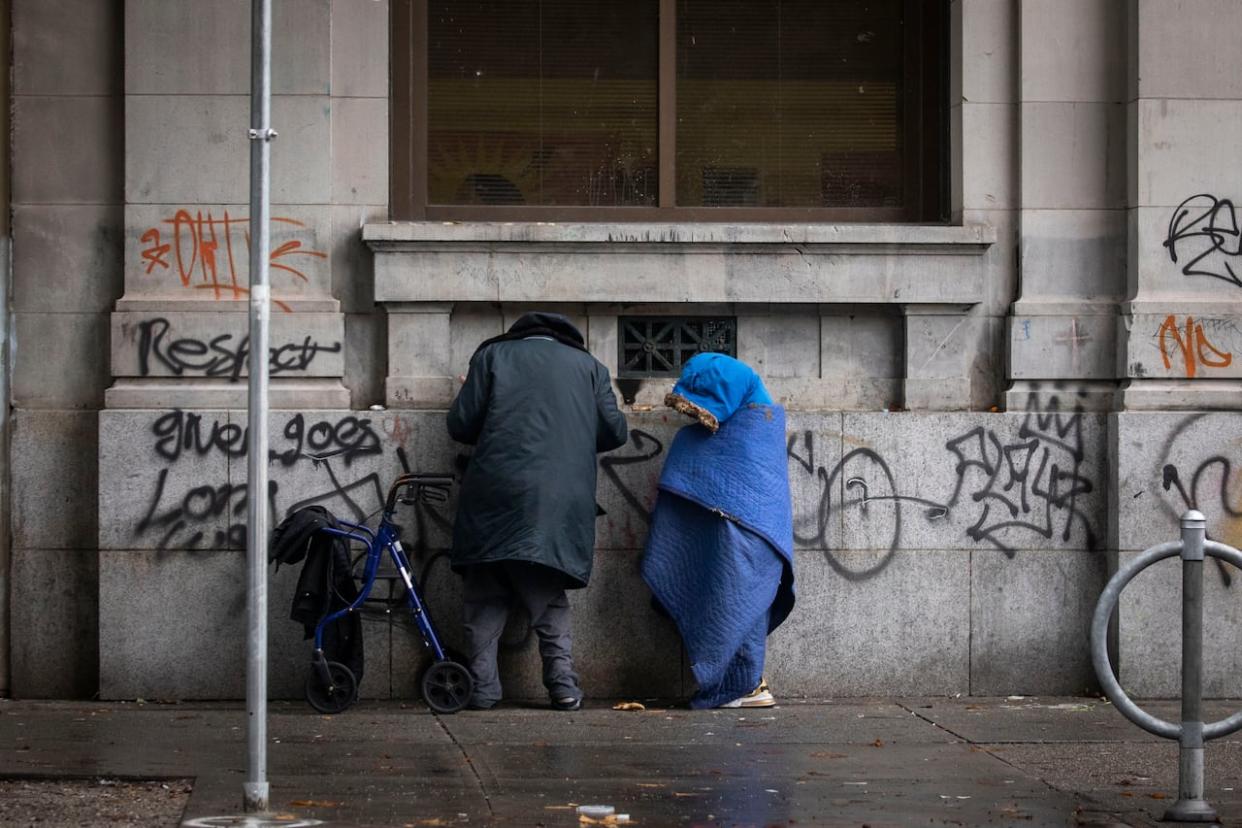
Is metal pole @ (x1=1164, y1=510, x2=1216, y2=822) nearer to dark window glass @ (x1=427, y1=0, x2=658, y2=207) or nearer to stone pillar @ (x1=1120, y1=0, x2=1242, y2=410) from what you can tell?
stone pillar @ (x1=1120, y1=0, x2=1242, y2=410)

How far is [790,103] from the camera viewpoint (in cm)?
908

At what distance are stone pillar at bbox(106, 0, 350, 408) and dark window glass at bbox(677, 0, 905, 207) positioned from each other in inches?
76.9

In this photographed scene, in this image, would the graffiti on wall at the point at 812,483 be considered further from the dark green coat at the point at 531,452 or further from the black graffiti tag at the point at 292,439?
the dark green coat at the point at 531,452

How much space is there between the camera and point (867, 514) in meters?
8.51

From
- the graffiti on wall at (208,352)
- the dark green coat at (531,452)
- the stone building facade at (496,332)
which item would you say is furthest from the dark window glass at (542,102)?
the dark green coat at (531,452)

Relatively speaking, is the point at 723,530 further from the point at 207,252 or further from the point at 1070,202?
the point at 207,252

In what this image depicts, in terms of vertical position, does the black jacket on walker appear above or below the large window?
below

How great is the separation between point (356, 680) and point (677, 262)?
2.62 meters

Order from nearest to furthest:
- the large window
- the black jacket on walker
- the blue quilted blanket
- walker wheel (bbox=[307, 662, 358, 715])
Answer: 1. the black jacket on walker
2. walker wheel (bbox=[307, 662, 358, 715])
3. the blue quilted blanket
4. the large window

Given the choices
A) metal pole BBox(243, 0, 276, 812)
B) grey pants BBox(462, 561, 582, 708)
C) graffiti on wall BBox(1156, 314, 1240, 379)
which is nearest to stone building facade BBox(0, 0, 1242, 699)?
graffiti on wall BBox(1156, 314, 1240, 379)

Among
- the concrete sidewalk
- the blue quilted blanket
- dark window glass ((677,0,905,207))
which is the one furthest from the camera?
dark window glass ((677,0,905,207))

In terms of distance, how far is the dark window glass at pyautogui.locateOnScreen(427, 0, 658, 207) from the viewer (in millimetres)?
8922

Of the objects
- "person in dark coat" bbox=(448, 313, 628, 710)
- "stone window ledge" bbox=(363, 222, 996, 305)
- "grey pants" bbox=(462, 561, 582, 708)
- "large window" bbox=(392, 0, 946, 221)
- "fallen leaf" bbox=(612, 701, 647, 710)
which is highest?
"large window" bbox=(392, 0, 946, 221)

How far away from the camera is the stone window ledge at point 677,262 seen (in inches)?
334
